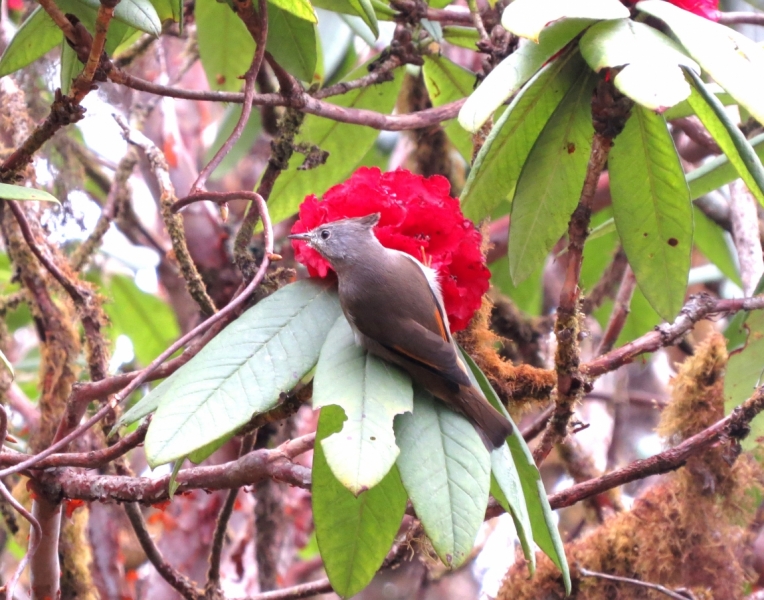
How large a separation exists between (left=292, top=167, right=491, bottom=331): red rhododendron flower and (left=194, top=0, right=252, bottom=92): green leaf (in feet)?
3.38

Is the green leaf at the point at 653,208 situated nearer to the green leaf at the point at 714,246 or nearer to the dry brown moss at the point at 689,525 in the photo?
the dry brown moss at the point at 689,525

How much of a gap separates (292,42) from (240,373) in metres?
0.85

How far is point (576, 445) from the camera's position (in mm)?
2867

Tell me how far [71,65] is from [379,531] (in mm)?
1100

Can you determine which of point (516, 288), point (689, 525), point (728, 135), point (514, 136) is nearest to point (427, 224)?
point (514, 136)

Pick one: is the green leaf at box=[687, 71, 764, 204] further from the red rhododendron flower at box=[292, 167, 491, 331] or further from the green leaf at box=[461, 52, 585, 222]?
the red rhododendron flower at box=[292, 167, 491, 331]

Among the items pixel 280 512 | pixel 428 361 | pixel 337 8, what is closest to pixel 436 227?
pixel 428 361

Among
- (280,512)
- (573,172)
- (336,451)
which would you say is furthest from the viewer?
(280,512)

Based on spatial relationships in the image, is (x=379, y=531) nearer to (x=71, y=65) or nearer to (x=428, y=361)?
(x=428, y=361)

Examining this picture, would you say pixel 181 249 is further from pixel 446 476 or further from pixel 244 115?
pixel 446 476

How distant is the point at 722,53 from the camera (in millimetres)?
1181

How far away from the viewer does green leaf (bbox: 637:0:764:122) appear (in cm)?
112

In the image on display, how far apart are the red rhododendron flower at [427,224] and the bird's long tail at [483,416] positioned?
24 centimetres

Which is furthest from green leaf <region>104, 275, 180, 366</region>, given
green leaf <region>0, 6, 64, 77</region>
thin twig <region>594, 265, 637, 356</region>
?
green leaf <region>0, 6, 64, 77</region>
